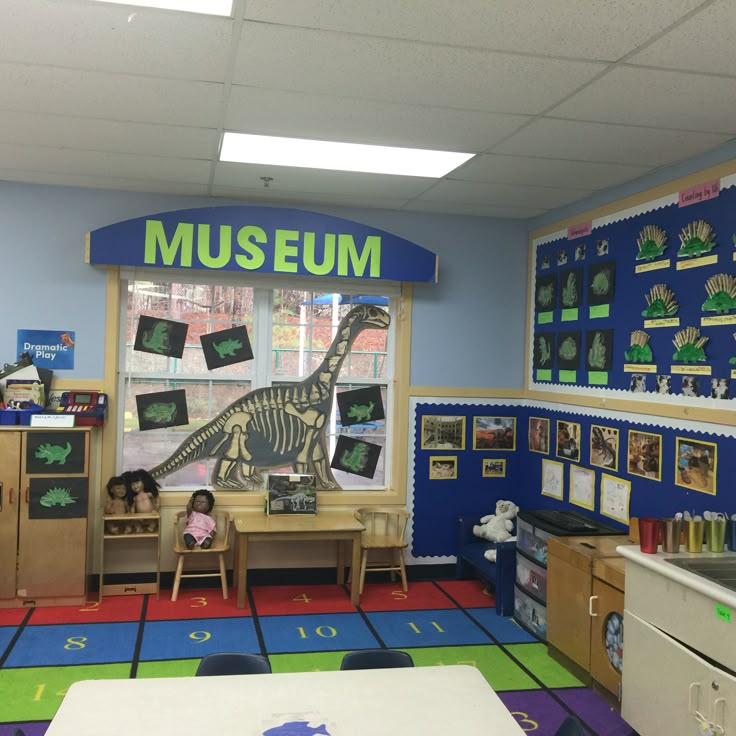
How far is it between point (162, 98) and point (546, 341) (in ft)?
11.4

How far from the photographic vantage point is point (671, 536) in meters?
3.58

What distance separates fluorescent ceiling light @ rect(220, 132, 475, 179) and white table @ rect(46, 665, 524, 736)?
273cm

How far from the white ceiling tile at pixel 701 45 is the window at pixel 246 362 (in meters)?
3.29

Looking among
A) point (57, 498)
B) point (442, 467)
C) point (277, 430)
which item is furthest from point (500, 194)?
point (57, 498)

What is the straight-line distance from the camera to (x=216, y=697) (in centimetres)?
256

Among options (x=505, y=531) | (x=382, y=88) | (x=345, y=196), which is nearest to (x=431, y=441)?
(x=505, y=531)

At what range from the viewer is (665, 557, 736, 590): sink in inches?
128

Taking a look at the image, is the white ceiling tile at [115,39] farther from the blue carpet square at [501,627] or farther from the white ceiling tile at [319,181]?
the blue carpet square at [501,627]

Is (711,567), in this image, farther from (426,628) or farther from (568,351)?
(568,351)

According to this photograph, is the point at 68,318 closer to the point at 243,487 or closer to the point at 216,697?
the point at 243,487

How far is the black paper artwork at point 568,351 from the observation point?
17.4ft

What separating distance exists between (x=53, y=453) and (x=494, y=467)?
3354 mm

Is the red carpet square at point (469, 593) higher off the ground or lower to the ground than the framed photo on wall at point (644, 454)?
lower

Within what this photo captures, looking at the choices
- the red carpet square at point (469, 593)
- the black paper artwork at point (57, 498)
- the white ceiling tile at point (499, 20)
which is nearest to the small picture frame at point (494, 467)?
the red carpet square at point (469, 593)
